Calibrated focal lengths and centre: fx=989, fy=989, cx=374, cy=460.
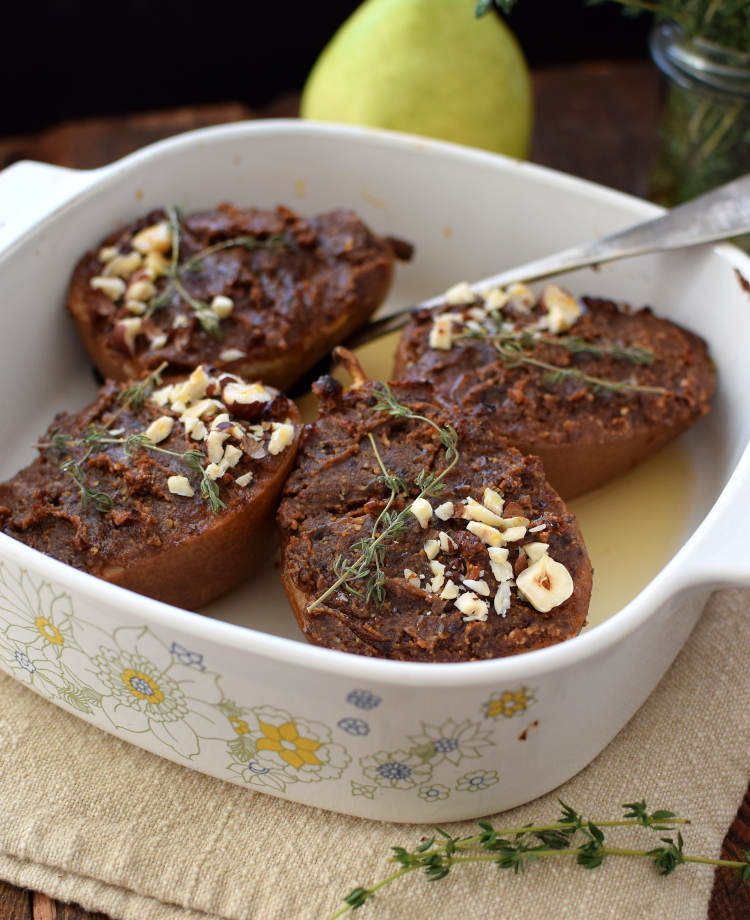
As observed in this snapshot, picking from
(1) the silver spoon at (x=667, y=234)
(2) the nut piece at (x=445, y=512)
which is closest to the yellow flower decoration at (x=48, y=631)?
(2) the nut piece at (x=445, y=512)

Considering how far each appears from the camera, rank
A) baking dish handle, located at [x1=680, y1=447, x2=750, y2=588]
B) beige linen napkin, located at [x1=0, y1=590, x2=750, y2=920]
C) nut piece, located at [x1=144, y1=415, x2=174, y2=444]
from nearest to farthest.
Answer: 1. baking dish handle, located at [x1=680, y1=447, x2=750, y2=588]
2. beige linen napkin, located at [x1=0, y1=590, x2=750, y2=920]
3. nut piece, located at [x1=144, y1=415, x2=174, y2=444]

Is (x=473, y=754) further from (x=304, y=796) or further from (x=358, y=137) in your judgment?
(x=358, y=137)

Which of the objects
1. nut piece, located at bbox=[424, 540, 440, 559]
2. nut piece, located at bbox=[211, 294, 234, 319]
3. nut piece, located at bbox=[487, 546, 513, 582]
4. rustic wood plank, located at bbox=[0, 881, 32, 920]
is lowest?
rustic wood plank, located at bbox=[0, 881, 32, 920]

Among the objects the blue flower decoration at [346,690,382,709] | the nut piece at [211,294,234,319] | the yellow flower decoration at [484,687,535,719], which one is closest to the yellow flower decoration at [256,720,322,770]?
the blue flower decoration at [346,690,382,709]

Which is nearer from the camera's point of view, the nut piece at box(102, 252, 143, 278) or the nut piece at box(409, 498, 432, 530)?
the nut piece at box(409, 498, 432, 530)

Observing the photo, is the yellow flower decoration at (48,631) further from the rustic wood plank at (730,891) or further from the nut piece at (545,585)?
the rustic wood plank at (730,891)

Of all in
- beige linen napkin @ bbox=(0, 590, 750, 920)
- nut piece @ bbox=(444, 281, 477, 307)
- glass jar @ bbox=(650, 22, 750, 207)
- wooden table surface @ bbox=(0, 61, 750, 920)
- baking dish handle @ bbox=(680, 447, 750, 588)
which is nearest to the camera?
baking dish handle @ bbox=(680, 447, 750, 588)

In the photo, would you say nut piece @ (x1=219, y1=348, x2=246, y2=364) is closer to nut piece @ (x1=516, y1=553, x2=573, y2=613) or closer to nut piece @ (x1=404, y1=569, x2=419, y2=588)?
nut piece @ (x1=404, y1=569, x2=419, y2=588)

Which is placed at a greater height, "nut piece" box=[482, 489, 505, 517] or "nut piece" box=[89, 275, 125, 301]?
"nut piece" box=[89, 275, 125, 301]
